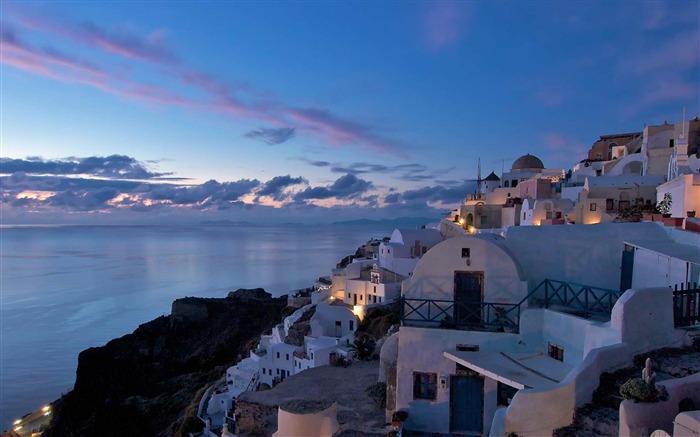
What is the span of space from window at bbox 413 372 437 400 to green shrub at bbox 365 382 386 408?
166 centimetres

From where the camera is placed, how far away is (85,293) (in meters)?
73.1

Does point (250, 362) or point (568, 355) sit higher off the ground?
point (568, 355)

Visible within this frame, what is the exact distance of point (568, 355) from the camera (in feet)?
28.7

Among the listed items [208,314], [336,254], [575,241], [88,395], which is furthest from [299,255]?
[575,241]

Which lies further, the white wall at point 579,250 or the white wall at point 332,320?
the white wall at point 332,320

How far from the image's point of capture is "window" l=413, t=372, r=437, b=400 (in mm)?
9578

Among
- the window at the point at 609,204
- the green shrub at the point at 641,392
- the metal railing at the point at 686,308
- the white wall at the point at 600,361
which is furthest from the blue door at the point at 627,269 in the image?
the window at the point at 609,204

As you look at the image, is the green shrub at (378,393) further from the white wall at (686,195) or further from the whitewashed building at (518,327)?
the white wall at (686,195)

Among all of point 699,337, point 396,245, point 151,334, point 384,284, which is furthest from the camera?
point 151,334

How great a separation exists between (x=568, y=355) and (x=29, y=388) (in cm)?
4481

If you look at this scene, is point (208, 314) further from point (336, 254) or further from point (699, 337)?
point (336, 254)

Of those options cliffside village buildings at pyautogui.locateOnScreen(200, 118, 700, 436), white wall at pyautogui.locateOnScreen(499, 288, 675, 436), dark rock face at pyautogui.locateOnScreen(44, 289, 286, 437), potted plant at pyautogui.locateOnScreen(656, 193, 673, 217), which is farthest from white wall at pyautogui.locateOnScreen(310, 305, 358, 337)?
white wall at pyautogui.locateOnScreen(499, 288, 675, 436)

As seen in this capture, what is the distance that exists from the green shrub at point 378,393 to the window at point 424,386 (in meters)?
1.66

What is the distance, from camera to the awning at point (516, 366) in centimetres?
773
